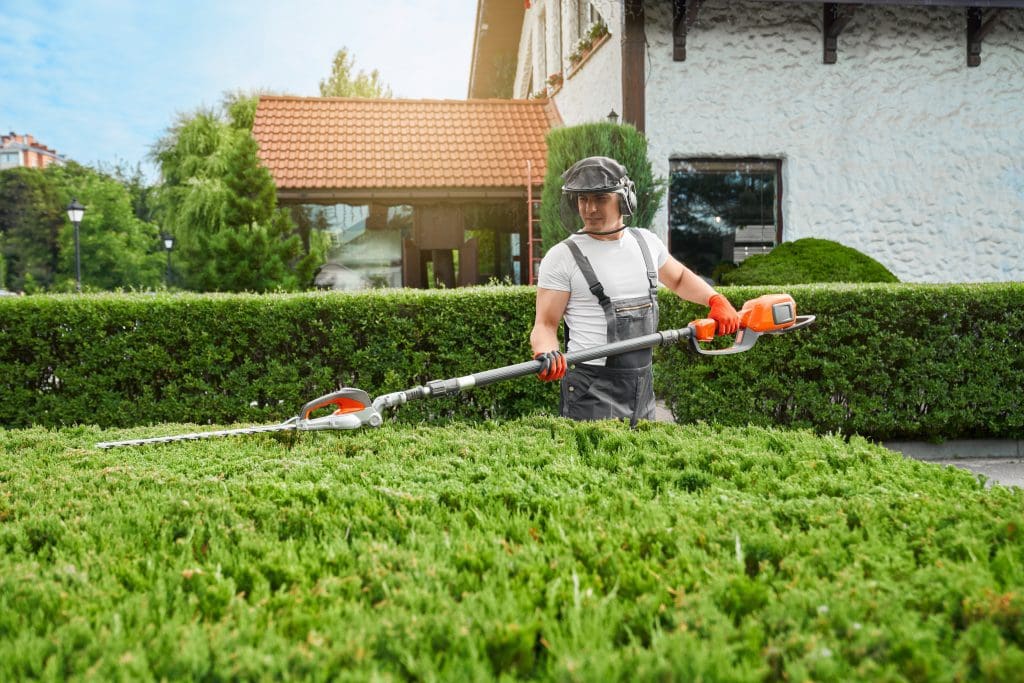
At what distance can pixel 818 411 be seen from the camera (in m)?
7.01

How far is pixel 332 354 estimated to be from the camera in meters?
6.69

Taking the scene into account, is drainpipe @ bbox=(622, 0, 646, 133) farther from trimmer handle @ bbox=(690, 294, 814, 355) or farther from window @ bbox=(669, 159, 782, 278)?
trimmer handle @ bbox=(690, 294, 814, 355)

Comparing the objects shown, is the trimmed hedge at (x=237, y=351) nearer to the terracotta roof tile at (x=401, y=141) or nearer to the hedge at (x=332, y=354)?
the hedge at (x=332, y=354)

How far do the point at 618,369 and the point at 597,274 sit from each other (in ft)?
1.61

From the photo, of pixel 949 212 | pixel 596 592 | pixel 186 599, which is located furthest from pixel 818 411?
pixel 949 212

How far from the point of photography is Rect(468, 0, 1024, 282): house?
1230 centimetres

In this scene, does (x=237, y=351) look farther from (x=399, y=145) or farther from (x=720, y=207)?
(x=399, y=145)

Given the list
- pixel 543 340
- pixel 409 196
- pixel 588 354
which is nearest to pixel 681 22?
pixel 409 196

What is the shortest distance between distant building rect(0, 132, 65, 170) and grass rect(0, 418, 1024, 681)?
119 metres

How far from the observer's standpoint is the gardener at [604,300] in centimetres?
419

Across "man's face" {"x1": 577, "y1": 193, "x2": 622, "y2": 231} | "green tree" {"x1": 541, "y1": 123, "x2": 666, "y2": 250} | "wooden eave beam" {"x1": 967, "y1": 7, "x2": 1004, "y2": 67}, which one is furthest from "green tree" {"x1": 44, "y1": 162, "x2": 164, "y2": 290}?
"man's face" {"x1": 577, "y1": 193, "x2": 622, "y2": 231}

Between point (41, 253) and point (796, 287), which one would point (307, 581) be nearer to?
point (796, 287)

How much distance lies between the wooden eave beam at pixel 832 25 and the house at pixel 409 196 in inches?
195

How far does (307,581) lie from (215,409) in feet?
16.1
